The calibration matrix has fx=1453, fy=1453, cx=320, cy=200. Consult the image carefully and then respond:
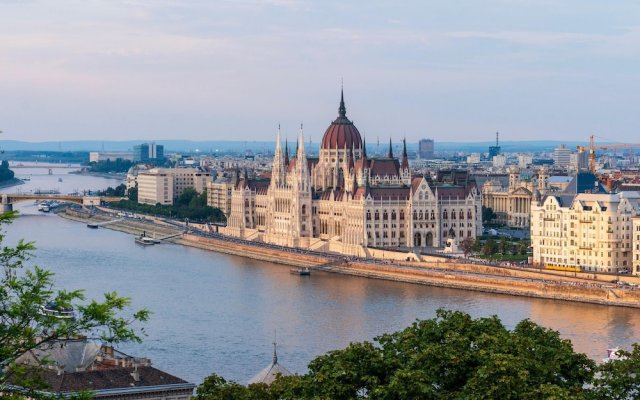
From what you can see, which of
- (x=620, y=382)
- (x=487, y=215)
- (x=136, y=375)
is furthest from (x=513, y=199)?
(x=620, y=382)

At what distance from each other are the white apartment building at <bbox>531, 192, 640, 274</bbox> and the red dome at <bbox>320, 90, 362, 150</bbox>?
18708 mm

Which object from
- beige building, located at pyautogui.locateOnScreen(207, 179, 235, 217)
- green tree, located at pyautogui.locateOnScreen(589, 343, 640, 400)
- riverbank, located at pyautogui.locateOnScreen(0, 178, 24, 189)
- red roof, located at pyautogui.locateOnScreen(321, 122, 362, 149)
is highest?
red roof, located at pyautogui.locateOnScreen(321, 122, 362, 149)

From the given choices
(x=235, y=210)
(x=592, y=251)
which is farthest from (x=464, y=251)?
(x=235, y=210)

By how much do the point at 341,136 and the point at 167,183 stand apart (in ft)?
118

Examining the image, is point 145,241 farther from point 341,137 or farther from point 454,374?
point 454,374

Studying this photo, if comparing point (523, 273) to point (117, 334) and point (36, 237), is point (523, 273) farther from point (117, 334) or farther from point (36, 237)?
point (117, 334)

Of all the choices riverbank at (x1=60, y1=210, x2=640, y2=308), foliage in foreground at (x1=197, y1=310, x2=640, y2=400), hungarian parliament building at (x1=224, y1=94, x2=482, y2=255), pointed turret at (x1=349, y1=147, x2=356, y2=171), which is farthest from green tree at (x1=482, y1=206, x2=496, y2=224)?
foliage in foreground at (x1=197, y1=310, x2=640, y2=400)

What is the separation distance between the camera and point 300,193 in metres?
72.6

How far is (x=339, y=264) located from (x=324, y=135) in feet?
50.9

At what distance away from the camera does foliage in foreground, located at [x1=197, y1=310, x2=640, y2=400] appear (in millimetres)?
18672

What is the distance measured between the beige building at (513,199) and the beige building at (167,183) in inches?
1051

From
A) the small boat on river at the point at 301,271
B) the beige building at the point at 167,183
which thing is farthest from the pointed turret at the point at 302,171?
the beige building at the point at 167,183

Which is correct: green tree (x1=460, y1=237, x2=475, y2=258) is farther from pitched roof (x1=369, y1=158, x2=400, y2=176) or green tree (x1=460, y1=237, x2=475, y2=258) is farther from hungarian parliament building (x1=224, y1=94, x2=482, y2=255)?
pitched roof (x1=369, y1=158, x2=400, y2=176)

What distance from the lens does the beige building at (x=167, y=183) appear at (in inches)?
4259
